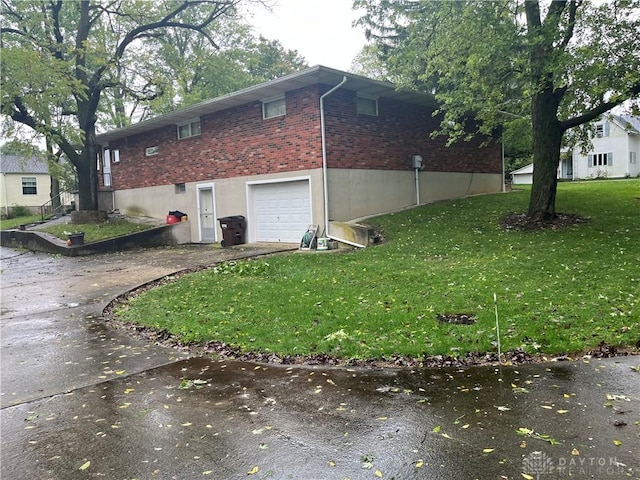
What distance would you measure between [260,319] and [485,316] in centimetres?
306

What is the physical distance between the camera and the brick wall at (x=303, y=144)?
14281 mm

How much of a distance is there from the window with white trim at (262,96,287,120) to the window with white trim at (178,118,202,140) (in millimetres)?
3731

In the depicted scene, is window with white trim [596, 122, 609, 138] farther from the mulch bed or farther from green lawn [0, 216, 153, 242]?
green lawn [0, 216, 153, 242]

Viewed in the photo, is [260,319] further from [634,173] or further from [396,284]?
[634,173]

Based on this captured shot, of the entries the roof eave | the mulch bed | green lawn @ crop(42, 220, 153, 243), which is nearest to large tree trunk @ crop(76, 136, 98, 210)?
green lawn @ crop(42, 220, 153, 243)

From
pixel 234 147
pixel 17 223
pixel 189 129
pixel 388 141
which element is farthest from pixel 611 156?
pixel 17 223

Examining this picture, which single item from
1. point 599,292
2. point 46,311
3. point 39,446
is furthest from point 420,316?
point 46,311

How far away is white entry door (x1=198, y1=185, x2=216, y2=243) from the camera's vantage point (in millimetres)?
17922

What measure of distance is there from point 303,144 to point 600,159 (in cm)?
3664

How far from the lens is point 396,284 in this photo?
8102 mm

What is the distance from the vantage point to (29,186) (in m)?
38.7

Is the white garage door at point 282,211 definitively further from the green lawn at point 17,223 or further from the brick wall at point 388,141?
the green lawn at point 17,223

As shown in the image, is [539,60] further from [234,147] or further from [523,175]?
[523,175]

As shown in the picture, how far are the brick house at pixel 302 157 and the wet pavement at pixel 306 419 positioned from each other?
9380mm
